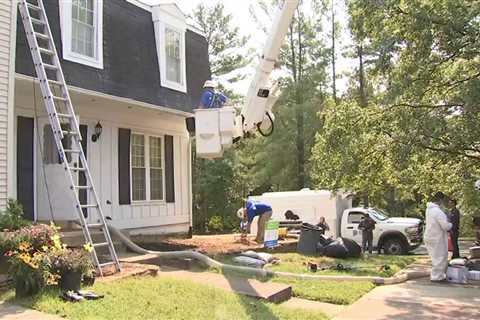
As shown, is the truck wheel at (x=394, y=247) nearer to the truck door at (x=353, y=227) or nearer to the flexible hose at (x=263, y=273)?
the truck door at (x=353, y=227)

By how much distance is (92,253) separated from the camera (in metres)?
9.13

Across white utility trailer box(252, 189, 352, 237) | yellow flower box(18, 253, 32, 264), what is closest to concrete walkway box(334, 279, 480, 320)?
yellow flower box(18, 253, 32, 264)

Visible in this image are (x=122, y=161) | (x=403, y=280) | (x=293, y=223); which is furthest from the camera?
(x=293, y=223)

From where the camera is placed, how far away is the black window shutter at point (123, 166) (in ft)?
50.1

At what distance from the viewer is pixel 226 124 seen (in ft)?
36.4

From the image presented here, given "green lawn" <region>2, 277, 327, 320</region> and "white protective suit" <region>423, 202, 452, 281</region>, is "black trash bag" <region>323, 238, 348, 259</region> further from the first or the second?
"green lawn" <region>2, 277, 327, 320</region>

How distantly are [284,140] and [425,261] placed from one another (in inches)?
823

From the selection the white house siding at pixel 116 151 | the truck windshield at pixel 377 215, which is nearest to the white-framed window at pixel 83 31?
the white house siding at pixel 116 151

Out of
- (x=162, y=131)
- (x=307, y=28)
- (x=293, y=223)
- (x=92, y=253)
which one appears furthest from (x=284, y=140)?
(x=92, y=253)

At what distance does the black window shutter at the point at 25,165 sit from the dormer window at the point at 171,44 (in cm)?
451

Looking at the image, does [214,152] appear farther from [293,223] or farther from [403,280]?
[293,223]

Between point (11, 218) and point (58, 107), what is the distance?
11.7 ft

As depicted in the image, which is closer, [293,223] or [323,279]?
[323,279]

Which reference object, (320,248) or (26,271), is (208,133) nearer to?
(26,271)
